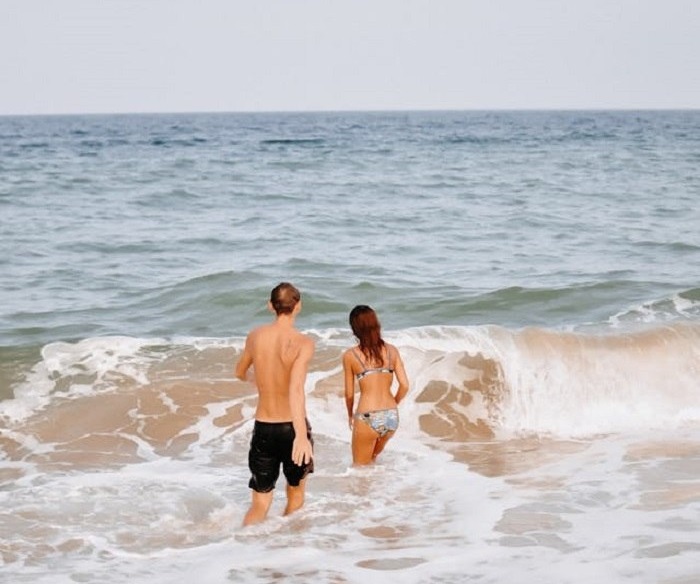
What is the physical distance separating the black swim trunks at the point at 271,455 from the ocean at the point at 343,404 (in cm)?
35


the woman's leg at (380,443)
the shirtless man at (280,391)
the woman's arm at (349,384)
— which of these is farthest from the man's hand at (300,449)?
the woman's leg at (380,443)

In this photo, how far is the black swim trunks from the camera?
7.25 m

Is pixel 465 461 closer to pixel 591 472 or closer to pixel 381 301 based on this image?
pixel 591 472

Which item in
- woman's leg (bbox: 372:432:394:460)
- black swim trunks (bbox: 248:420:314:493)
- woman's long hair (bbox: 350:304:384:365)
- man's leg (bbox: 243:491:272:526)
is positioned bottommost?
man's leg (bbox: 243:491:272:526)

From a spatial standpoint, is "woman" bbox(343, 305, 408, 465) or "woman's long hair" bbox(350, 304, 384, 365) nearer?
"woman's long hair" bbox(350, 304, 384, 365)

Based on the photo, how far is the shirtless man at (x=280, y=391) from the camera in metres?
7.07

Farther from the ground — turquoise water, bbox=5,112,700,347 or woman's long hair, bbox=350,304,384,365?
turquoise water, bbox=5,112,700,347

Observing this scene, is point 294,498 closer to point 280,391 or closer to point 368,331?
point 280,391

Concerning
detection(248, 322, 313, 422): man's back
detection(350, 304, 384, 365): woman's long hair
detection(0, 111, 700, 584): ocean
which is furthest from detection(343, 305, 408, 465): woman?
detection(248, 322, 313, 422): man's back

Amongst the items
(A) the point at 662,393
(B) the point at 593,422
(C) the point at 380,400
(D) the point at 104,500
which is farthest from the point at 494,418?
(D) the point at 104,500

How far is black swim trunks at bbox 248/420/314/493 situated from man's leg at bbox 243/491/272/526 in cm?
Result: 5

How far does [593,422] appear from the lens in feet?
35.4

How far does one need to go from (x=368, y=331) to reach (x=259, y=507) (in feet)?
5.47

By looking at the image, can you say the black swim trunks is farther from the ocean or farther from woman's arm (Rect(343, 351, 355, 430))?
woman's arm (Rect(343, 351, 355, 430))
